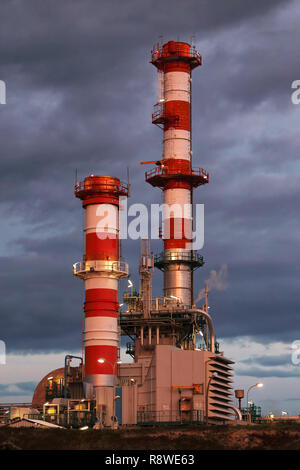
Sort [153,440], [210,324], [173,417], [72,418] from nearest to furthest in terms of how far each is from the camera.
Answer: [153,440], [72,418], [173,417], [210,324]

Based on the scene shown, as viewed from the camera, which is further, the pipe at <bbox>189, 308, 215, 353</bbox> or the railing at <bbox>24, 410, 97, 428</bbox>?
the pipe at <bbox>189, 308, 215, 353</bbox>

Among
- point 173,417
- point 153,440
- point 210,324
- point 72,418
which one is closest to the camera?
point 153,440

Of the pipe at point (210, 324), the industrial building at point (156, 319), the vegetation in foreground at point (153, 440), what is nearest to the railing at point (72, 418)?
the industrial building at point (156, 319)

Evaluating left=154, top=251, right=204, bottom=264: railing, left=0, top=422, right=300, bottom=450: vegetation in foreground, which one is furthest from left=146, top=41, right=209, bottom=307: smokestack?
left=0, top=422, right=300, bottom=450: vegetation in foreground

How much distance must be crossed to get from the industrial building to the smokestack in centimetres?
11

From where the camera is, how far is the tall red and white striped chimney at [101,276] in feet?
327

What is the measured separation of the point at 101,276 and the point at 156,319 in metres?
8.07

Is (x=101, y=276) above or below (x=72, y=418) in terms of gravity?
above

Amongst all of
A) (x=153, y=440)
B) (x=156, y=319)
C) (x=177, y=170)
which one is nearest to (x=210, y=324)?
(x=156, y=319)

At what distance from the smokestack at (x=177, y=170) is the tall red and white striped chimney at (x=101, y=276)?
7.02 metres

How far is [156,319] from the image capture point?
104 meters

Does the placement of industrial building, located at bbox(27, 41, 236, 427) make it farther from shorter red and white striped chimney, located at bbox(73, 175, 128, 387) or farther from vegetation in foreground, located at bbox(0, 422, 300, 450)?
vegetation in foreground, located at bbox(0, 422, 300, 450)

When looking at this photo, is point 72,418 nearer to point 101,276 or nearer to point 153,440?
point 101,276

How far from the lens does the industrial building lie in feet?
317
